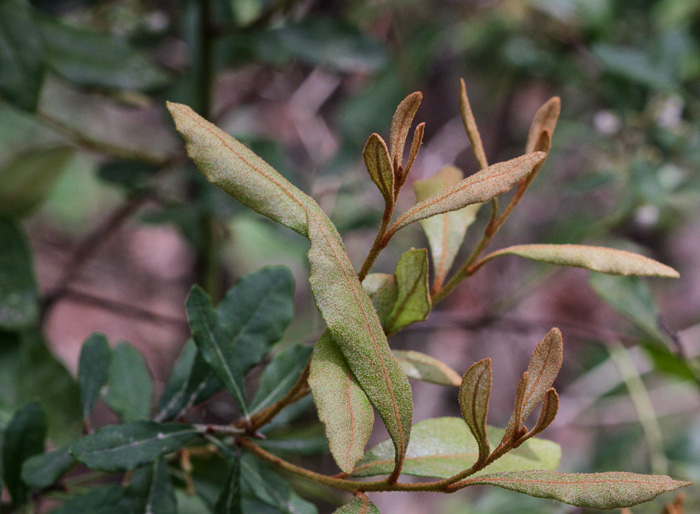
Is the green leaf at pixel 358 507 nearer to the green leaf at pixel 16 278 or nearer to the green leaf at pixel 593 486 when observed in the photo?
the green leaf at pixel 593 486

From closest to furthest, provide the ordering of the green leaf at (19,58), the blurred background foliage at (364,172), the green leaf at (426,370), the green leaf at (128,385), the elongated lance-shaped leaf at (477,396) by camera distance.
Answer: the elongated lance-shaped leaf at (477,396) → the green leaf at (426,370) → the green leaf at (128,385) → the green leaf at (19,58) → the blurred background foliage at (364,172)

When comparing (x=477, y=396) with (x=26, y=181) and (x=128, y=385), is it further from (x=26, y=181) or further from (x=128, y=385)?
(x=26, y=181)

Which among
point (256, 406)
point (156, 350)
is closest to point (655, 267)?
point (256, 406)

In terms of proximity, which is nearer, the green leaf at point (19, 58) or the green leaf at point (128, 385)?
the green leaf at point (128, 385)

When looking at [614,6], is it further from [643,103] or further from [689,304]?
[689,304]

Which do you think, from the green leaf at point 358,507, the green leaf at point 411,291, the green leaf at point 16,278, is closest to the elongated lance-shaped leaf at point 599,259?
the green leaf at point 411,291

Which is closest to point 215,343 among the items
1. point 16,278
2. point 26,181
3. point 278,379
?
point 278,379
